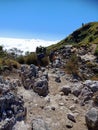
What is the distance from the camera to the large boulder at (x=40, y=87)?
17422 millimetres

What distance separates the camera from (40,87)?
57.6ft

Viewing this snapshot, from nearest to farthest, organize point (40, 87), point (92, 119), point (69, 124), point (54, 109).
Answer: point (92, 119) < point (69, 124) < point (54, 109) < point (40, 87)

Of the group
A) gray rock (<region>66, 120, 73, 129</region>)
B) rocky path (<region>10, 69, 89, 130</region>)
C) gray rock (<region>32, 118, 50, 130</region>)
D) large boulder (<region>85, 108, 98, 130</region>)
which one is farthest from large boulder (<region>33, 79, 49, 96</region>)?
gray rock (<region>32, 118, 50, 130</region>)

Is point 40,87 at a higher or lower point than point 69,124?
higher

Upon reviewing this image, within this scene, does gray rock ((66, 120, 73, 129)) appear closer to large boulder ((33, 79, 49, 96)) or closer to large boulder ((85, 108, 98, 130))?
large boulder ((85, 108, 98, 130))

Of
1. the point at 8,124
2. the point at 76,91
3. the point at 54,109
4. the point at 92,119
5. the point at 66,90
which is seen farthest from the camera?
the point at 66,90

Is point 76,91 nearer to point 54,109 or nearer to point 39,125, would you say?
point 54,109

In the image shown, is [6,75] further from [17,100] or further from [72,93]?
[17,100]

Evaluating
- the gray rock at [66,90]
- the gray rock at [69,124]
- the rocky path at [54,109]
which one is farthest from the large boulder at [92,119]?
the gray rock at [66,90]

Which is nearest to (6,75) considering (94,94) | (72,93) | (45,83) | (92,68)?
(45,83)

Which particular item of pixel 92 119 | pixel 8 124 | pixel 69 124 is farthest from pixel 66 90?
pixel 8 124

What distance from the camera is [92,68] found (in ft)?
103

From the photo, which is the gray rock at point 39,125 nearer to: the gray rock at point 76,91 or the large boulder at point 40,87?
the large boulder at point 40,87

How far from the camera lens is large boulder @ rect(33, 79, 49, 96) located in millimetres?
17422
